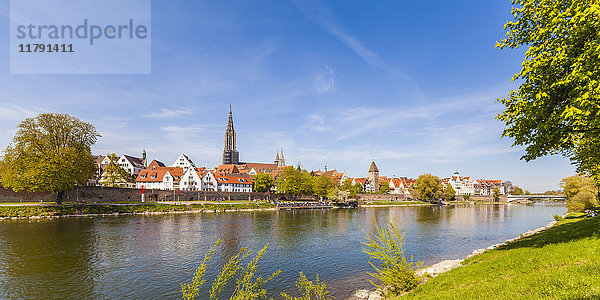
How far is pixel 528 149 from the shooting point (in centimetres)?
1491

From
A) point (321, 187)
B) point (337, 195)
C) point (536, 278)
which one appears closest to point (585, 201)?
point (536, 278)

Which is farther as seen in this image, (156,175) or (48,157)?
(156,175)

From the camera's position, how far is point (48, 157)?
52.4m

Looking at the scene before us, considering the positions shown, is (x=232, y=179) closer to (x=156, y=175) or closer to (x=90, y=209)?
(x=156, y=175)

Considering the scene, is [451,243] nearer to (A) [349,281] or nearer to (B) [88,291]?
(A) [349,281]

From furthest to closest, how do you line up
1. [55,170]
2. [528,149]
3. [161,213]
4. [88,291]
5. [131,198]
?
[131,198] → [161,213] → [55,170] → [88,291] → [528,149]

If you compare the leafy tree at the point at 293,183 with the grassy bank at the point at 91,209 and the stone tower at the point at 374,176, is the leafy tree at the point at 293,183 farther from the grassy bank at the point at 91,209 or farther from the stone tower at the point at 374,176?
the stone tower at the point at 374,176

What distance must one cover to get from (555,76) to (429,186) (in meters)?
→ 125

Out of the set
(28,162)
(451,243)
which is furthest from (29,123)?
(451,243)

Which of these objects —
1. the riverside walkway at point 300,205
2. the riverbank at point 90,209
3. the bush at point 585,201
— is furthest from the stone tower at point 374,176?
the bush at point 585,201

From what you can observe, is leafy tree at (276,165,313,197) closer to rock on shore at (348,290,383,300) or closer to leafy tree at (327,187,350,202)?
leafy tree at (327,187,350,202)

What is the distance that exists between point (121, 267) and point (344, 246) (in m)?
21.9

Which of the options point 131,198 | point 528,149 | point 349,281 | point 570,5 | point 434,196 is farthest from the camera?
point 434,196

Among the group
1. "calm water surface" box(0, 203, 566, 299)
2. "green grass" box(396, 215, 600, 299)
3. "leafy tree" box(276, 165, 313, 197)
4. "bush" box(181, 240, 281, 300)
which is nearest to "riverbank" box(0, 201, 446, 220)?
"calm water surface" box(0, 203, 566, 299)
